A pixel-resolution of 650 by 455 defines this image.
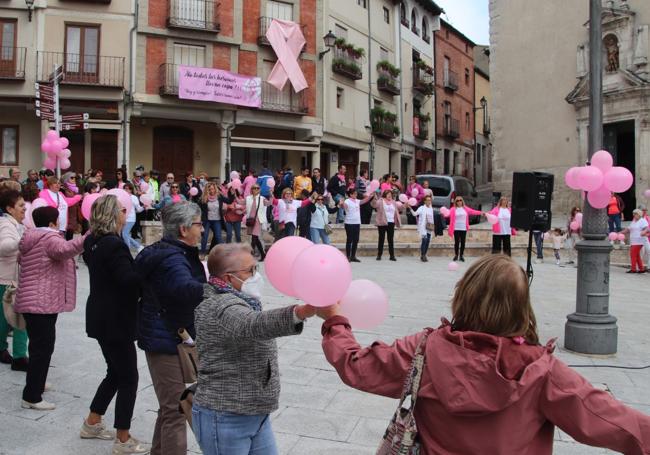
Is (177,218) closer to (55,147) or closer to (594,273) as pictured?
(594,273)

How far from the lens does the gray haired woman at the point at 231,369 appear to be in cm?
255

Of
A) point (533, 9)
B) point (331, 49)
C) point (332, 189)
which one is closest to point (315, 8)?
point (331, 49)

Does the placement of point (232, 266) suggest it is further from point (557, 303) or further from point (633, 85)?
point (633, 85)

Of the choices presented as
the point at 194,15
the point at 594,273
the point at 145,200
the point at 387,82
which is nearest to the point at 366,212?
the point at 145,200

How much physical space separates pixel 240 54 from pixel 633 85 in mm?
14932

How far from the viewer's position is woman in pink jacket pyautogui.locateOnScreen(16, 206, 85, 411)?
4.58 m

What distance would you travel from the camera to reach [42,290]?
4602 mm

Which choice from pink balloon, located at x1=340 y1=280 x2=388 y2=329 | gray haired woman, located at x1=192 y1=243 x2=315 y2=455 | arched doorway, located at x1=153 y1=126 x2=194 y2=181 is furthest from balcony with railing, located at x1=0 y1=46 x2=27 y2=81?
pink balloon, located at x1=340 y1=280 x2=388 y2=329

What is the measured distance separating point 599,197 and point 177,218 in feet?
16.3

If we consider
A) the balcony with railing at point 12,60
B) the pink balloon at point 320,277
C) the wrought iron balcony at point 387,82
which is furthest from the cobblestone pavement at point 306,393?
the wrought iron balcony at point 387,82

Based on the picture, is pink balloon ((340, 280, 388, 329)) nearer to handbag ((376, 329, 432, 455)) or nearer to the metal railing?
handbag ((376, 329, 432, 455))

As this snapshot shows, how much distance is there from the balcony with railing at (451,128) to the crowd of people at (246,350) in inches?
1415

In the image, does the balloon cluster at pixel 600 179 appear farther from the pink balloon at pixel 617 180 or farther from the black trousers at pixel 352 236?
the black trousers at pixel 352 236

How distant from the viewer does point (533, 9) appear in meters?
25.8
